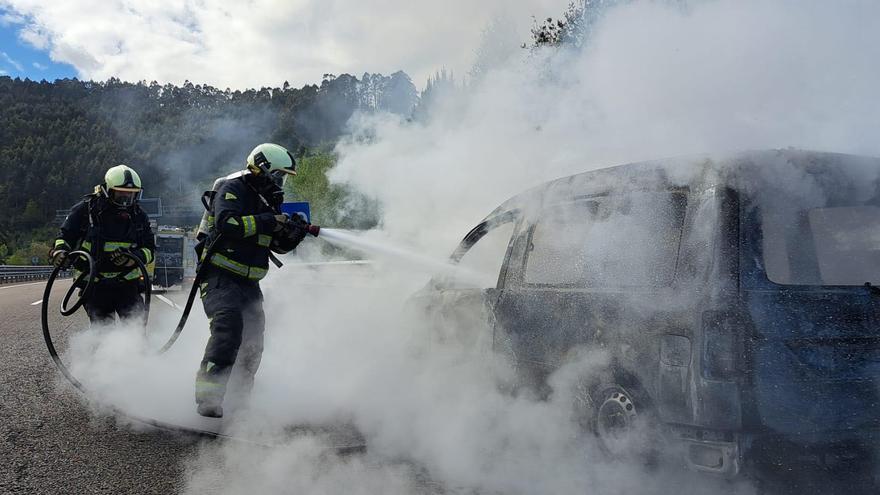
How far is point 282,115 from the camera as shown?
2736 centimetres

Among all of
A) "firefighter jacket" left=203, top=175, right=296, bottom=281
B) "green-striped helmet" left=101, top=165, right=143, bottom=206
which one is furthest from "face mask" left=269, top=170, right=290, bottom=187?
"green-striped helmet" left=101, top=165, right=143, bottom=206

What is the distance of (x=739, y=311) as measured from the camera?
8.43 feet

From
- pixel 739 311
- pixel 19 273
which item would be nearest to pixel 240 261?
pixel 739 311

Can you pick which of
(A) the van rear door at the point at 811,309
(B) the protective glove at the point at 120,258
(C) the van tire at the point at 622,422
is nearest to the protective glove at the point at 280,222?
(B) the protective glove at the point at 120,258

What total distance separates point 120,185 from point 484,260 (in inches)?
119

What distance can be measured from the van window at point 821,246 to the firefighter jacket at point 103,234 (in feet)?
15.4

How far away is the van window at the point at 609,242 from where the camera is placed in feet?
9.68

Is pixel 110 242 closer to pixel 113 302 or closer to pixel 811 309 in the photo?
pixel 113 302

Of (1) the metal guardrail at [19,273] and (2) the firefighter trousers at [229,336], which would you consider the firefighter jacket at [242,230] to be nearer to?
(2) the firefighter trousers at [229,336]

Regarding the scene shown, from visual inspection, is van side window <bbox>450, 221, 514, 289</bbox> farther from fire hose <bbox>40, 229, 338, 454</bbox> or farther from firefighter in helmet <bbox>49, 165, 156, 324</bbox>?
firefighter in helmet <bbox>49, 165, 156, 324</bbox>

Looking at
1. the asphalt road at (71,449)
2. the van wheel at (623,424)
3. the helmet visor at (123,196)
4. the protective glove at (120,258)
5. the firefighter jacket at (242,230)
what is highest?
the helmet visor at (123,196)

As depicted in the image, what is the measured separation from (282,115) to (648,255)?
26028 mm

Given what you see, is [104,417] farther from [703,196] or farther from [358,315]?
[703,196]

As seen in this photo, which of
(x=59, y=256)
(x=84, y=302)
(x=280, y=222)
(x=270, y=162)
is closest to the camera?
(x=280, y=222)
